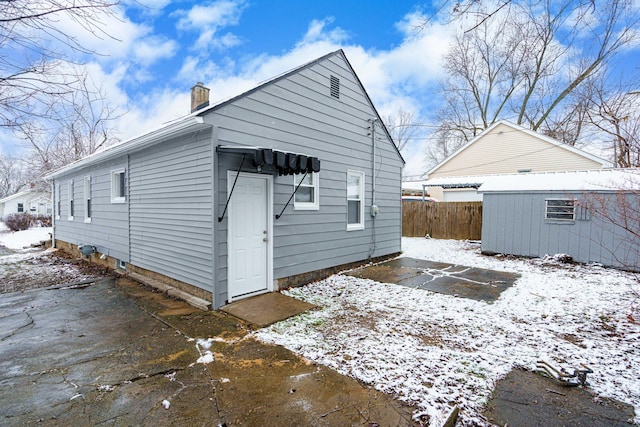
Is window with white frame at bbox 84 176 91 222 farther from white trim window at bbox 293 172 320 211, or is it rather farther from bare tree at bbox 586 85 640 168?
bare tree at bbox 586 85 640 168

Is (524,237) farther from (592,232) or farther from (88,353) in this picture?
(88,353)

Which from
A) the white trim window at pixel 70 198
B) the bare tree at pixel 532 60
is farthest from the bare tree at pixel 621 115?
the white trim window at pixel 70 198

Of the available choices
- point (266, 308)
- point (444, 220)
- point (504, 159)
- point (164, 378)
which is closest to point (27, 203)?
point (266, 308)

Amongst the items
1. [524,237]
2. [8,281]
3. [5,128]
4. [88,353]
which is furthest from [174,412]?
[524,237]

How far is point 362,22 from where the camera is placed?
464 centimetres

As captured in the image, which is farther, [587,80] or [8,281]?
[587,80]

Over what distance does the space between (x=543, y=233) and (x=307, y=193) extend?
7.61 metres

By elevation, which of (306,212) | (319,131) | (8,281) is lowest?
(8,281)

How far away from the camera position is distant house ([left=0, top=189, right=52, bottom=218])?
33.0 m

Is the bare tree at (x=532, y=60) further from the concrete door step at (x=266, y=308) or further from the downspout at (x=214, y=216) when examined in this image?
the concrete door step at (x=266, y=308)

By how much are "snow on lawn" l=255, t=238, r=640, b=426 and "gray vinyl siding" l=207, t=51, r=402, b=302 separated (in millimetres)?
1016

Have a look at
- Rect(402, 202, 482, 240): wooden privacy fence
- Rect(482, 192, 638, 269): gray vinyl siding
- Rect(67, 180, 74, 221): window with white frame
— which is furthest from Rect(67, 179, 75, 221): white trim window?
Rect(482, 192, 638, 269): gray vinyl siding

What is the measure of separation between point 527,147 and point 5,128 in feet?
68.5

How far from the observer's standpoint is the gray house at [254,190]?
15.8 feet
